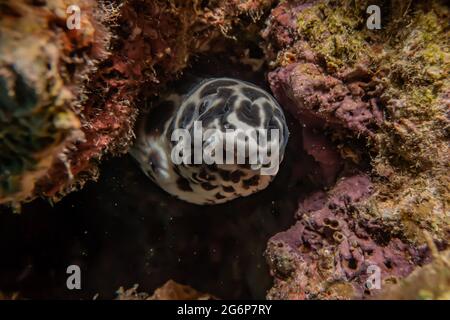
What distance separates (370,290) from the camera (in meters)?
2.48

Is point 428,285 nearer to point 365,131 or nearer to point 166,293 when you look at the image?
point 365,131

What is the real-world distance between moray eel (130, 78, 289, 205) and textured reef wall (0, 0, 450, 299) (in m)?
0.29

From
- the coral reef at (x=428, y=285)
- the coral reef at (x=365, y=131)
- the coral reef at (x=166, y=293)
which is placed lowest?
the coral reef at (x=166, y=293)

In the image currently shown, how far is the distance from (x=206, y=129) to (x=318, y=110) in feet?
2.81

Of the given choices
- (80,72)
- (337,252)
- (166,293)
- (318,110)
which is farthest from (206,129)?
(166,293)

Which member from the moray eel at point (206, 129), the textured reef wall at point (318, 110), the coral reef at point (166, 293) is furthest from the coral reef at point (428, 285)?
the coral reef at point (166, 293)

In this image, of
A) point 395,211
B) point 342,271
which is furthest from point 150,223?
point 395,211

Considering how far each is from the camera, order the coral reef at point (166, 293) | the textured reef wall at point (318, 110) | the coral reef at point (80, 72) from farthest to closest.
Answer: the coral reef at point (166, 293) < the textured reef wall at point (318, 110) < the coral reef at point (80, 72)

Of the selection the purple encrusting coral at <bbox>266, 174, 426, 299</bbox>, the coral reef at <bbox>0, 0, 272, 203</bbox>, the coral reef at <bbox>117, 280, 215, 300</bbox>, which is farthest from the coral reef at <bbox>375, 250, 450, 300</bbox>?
the coral reef at <bbox>117, 280, 215, 300</bbox>

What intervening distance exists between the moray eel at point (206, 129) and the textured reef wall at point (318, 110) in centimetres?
29

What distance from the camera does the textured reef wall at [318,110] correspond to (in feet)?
6.59

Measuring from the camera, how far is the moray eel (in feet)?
9.58

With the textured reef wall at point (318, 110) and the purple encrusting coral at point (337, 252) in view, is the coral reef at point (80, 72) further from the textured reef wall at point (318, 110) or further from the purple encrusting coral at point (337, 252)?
the purple encrusting coral at point (337, 252)

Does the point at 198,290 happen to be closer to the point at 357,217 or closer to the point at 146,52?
the point at 357,217
